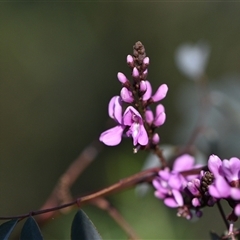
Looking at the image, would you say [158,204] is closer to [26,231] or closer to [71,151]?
[26,231]

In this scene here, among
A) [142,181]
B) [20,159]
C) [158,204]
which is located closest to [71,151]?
[20,159]

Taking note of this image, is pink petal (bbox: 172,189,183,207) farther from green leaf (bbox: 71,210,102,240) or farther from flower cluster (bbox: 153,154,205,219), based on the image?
green leaf (bbox: 71,210,102,240)

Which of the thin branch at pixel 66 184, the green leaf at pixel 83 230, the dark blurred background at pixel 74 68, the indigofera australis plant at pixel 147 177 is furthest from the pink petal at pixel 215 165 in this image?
the dark blurred background at pixel 74 68

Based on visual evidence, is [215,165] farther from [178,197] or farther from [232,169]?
Answer: [178,197]

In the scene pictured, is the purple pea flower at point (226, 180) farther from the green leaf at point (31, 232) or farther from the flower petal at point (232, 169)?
the green leaf at point (31, 232)

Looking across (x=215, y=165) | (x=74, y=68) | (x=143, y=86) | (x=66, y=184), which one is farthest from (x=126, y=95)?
(x=74, y=68)
